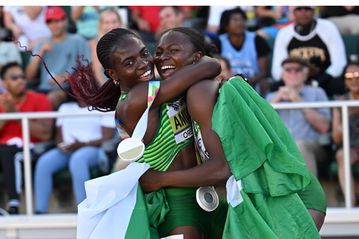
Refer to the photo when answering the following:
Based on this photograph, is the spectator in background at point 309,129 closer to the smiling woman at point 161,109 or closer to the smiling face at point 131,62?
the smiling woman at point 161,109

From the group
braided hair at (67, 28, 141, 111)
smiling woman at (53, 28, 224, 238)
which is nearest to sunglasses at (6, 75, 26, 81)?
braided hair at (67, 28, 141, 111)

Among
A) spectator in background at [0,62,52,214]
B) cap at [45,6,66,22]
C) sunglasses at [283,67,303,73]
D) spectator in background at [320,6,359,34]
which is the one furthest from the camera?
cap at [45,6,66,22]

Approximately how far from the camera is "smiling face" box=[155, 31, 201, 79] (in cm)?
454

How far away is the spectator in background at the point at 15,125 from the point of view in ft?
25.8

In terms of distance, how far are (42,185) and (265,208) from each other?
388cm

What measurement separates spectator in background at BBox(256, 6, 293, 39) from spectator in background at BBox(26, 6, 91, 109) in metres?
1.66

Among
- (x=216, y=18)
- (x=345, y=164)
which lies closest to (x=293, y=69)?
(x=345, y=164)

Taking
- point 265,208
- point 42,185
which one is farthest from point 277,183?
point 42,185

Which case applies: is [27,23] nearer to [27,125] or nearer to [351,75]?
[27,125]

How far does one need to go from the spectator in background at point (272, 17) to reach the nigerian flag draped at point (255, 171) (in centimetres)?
454

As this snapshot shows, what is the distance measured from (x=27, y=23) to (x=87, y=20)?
0.67 meters

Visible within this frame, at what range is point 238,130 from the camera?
4.33 m

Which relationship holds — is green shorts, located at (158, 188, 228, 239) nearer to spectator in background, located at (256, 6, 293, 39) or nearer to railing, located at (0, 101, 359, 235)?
railing, located at (0, 101, 359, 235)

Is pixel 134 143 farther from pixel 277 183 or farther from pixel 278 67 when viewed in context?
pixel 278 67
